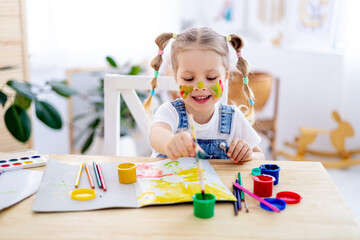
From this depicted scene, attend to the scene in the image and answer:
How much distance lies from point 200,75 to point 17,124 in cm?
81

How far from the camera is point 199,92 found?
45.2 inches

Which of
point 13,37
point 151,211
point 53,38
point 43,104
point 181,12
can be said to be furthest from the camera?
point 181,12

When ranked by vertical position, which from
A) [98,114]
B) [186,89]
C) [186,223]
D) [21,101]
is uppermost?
[186,89]

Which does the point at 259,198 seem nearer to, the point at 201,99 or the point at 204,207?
the point at 204,207

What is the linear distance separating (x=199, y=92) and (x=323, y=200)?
454 millimetres

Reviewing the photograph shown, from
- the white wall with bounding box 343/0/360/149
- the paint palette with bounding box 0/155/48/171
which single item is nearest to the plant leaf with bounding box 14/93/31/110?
the paint palette with bounding box 0/155/48/171

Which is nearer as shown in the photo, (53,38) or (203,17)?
(53,38)

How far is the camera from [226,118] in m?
1.32

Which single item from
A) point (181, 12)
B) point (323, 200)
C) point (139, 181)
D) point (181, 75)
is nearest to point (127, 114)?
point (181, 12)

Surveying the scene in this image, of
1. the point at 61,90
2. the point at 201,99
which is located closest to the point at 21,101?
the point at 61,90

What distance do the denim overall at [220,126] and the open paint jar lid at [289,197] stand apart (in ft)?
1.24

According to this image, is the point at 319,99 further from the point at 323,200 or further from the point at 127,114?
the point at 323,200

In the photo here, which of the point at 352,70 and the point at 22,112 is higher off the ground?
the point at 352,70

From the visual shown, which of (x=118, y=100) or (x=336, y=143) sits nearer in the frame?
(x=118, y=100)
